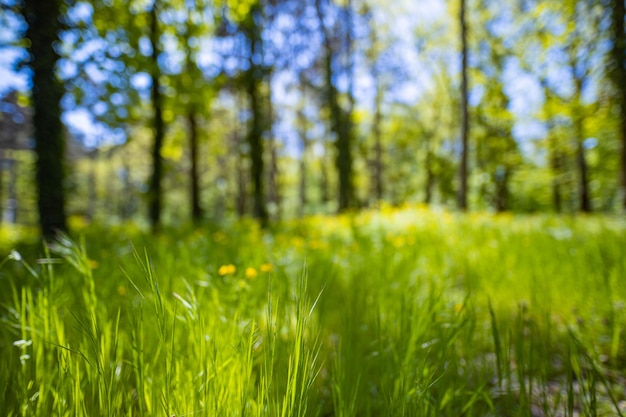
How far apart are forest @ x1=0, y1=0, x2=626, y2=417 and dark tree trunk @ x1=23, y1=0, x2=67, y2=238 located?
0.02 m

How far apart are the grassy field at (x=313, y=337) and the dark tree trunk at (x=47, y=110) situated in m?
1.49

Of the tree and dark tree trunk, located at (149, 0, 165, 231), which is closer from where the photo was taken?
dark tree trunk, located at (149, 0, 165, 231)

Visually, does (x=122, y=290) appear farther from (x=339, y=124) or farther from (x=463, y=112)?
(x=463, y=112)

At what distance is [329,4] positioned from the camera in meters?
11.4

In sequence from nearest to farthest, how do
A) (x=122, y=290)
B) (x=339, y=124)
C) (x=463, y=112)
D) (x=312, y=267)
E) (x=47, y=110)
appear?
(x=122, y=290)
(x=312, y=267)
(x=47, y=110)
(x=463, y=112)
(x=339, y=124)

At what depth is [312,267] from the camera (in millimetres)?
2492

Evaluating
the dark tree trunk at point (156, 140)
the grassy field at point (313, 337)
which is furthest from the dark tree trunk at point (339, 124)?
the grassy field at point (313, 337)

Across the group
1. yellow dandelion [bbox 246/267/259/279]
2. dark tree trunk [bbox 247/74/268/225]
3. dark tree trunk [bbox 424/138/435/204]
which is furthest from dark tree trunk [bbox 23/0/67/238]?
dark tree trunk [bbox 424/138/435/204]

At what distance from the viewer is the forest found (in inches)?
34.9

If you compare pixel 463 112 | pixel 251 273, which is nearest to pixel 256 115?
pixel 463 112

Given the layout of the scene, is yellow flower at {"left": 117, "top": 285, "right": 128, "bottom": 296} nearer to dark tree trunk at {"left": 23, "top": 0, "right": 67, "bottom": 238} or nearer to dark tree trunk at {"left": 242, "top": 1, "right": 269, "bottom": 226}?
dark tree trunk at {"left": 23, "top": 0, "right": 67, "bottom": 238}

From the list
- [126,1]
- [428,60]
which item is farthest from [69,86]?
[428,60]

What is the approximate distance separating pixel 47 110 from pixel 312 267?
176 inches

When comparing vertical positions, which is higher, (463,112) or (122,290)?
(463,112)
